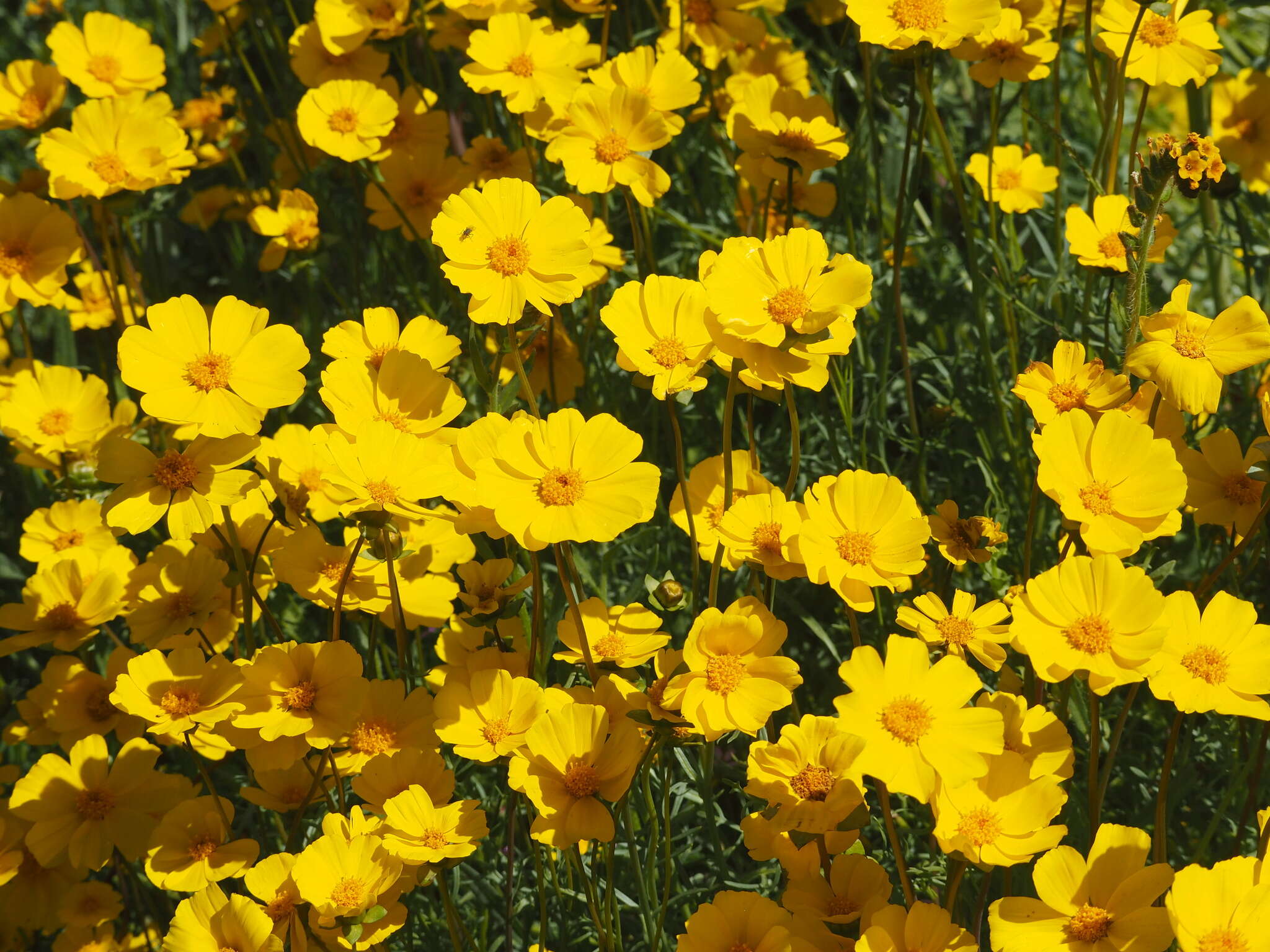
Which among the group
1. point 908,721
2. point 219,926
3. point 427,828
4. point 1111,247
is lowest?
point 219,926

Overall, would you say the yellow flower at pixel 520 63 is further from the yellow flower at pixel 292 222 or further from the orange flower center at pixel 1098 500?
the orange flower center at pixel 1098 500

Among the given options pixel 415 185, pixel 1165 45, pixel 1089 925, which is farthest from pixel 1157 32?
pixel 1089 925

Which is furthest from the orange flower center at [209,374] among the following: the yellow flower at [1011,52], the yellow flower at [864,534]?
the yellow flower at [1011,52]

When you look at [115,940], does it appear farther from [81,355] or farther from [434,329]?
[81,355]

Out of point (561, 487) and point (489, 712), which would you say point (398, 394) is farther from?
point (489, 712)

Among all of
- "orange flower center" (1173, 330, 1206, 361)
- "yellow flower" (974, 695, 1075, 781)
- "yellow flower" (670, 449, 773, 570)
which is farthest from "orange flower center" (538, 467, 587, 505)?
"orange flower center" (1173, 330, 1206, 361)

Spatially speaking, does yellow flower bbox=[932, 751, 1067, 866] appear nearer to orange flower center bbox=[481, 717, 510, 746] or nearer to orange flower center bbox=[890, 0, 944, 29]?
orange flower center bbox=[481, 717, 510, 746]
